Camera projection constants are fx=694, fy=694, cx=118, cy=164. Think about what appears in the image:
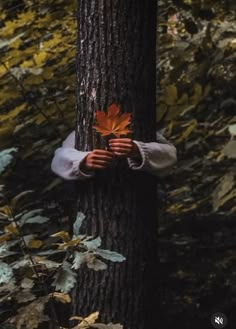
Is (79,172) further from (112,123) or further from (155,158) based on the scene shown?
(112,123)

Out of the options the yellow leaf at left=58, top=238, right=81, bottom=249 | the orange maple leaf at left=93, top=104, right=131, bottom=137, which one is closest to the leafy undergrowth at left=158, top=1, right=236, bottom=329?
→ the orange maple leaf at left=93, top=104, right=131, bottom=137

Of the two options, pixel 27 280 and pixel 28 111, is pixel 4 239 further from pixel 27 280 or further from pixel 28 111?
pixel 28 111

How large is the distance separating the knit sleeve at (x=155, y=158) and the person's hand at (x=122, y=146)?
5 cm

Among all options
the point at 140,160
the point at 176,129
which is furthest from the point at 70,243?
the point at 176,129

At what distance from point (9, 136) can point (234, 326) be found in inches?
67.8

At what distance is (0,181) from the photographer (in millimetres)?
3867

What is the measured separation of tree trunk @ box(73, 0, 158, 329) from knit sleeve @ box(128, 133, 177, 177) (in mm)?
A: 55

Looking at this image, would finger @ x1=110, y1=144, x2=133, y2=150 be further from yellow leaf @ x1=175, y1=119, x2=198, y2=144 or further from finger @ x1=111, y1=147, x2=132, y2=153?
yellow leaf @ x1=175, y1=119, x2=198, y2=144

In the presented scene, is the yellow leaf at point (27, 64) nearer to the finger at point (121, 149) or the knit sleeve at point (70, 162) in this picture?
the knit sleeve at point (70, 162)

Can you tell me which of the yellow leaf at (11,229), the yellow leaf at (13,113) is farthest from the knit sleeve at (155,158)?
the yellow leaf at (13,113)

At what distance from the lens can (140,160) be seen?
303 centimetres

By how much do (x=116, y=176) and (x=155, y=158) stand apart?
20 cm

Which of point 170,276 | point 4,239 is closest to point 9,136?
point 170,276

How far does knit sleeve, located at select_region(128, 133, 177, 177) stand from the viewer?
9.89 feet
